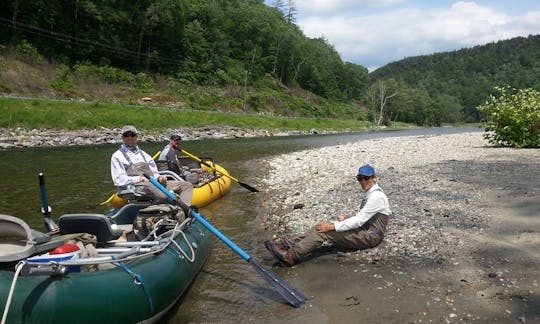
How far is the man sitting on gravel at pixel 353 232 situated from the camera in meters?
7.51

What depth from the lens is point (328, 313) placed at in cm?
606

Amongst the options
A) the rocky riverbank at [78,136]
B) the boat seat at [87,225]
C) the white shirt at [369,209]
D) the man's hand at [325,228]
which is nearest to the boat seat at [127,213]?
the boat seat at [87,225]

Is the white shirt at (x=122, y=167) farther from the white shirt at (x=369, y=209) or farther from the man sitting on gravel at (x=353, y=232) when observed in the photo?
the white shirt at (x=369, y=209)

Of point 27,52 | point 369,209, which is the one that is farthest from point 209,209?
point 27,52

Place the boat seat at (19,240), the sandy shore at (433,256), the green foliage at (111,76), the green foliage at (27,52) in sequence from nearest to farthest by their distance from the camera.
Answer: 1. the boat seat at (19,240)
2. the sandy shore at (433,256)
3. the green foliage at (27,52)
4. the green foliage at (111,76)

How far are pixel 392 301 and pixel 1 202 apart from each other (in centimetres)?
1179

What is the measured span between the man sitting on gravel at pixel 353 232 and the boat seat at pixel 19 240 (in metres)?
3.73

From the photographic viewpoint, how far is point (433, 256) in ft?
24.2

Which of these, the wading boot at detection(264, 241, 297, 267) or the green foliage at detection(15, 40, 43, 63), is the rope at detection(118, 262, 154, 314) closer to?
the wading boot at detection(264, 241, 297, 267)

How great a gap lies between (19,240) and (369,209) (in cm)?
507

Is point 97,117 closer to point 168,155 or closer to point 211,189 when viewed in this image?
point 168,155

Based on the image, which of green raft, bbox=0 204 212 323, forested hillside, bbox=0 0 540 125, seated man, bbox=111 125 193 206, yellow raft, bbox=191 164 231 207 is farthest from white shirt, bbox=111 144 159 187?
forested hillside, bbox=0 0 540 125

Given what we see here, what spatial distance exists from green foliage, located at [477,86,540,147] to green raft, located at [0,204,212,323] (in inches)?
766

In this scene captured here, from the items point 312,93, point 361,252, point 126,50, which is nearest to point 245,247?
point 361,252
